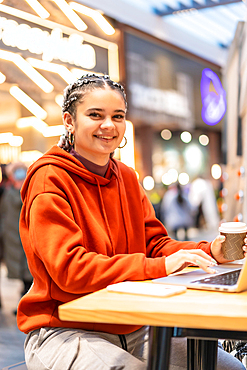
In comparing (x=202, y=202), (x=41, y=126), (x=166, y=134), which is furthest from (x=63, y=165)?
(x=166, y=134)

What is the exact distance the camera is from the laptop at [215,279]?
101 cm

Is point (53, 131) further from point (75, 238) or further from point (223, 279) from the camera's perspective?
point (223, 279)

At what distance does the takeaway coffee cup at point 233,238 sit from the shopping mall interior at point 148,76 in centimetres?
123

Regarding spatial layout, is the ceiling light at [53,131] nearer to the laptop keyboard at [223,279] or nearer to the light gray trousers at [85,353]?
the light gray trousers at [85,353]

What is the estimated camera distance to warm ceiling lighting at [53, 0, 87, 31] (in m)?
4.91

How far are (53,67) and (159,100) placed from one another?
5545mm

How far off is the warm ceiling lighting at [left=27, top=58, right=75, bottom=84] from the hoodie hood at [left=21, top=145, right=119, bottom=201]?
3.36 m

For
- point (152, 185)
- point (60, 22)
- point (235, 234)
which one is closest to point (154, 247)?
point (235, 234)

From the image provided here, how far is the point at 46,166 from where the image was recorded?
1.34m

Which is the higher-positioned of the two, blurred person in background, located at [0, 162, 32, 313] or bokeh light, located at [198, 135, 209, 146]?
bokeh light, located at [198, 135, 209, 146]

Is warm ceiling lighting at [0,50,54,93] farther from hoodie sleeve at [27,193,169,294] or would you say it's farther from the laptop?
the laptop

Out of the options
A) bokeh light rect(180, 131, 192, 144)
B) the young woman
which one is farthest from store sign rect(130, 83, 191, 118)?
the young woman

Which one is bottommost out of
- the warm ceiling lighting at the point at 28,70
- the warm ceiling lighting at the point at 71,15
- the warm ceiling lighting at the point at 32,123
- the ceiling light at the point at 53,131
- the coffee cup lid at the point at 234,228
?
the coffee cup lid at the point at 234,228

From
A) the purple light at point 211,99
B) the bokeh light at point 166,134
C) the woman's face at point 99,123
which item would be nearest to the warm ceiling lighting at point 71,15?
the woman's face at point 99,123
